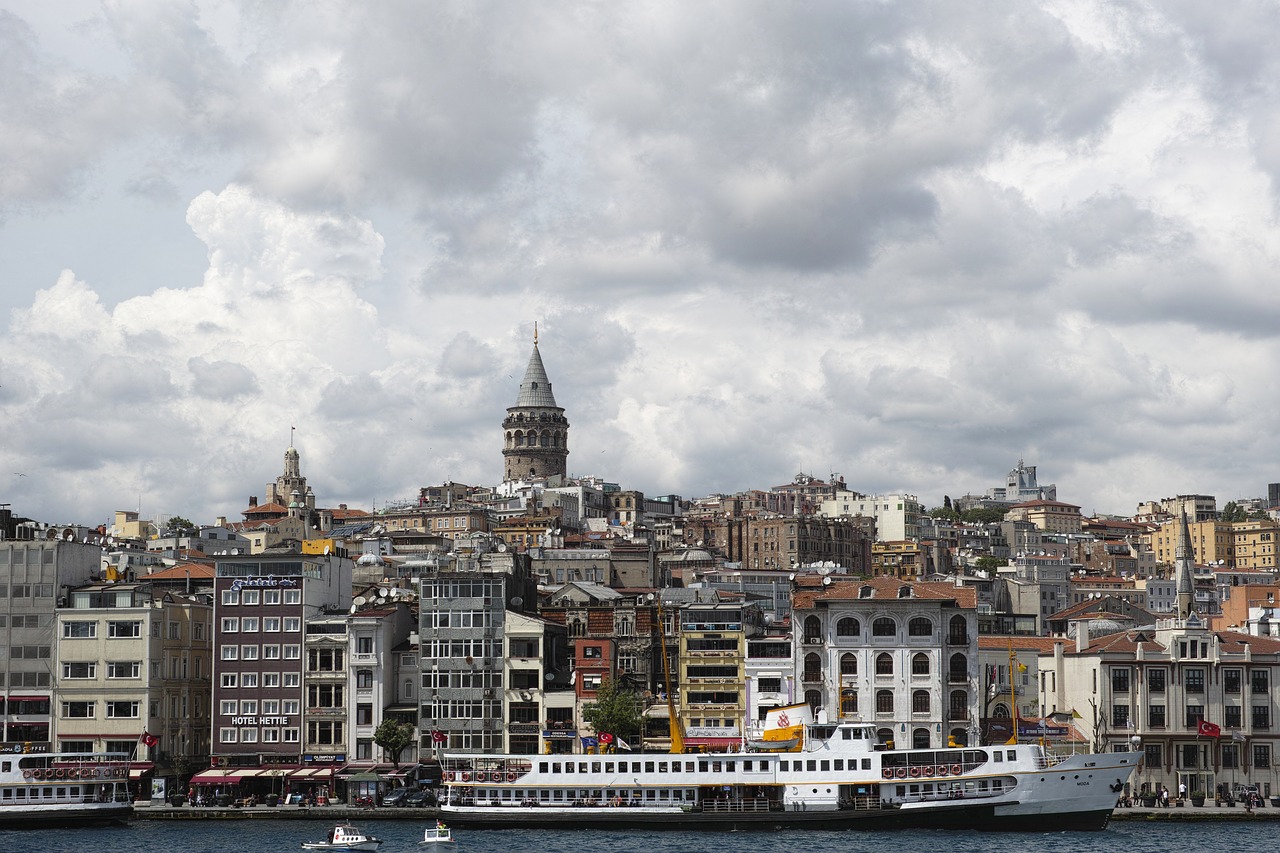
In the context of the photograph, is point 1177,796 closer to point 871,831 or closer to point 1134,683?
point 1134,683

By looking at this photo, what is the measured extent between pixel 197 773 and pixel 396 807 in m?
17.6

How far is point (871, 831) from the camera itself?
8888cm

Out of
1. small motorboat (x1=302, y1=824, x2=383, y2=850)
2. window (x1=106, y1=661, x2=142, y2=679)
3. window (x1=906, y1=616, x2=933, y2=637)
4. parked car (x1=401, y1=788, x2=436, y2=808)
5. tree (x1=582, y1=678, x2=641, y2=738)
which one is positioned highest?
window (x1=906, y1=616, x2=933, y2=637)

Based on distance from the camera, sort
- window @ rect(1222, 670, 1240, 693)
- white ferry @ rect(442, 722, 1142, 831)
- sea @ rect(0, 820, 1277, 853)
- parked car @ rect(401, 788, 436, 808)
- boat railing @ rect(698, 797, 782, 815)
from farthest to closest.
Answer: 1. window @ rect(1222, 670, 1240, 693)
2. parked car @ rect(401, 788, 436, 808)
3. boat railing @ rect(698, 797, 782, 815)
4. white ferry @ rect(442, 722, 1142, 831)
5. sea @ rect(0, 820, 1277, 853)

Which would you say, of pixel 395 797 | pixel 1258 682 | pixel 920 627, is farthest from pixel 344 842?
pixel 1258 682

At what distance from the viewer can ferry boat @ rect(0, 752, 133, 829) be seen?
93.8 metres

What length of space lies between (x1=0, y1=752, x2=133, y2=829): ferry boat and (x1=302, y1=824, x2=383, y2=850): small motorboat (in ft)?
55.2

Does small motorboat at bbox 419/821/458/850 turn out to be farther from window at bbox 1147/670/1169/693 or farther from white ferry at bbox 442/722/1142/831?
window at bbox 1147/670/1169/693

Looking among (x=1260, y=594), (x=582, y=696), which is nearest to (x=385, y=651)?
(x=582, y=696)

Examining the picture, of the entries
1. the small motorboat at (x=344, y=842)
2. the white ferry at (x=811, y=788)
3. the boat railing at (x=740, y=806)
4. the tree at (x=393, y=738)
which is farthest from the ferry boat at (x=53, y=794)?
the boat railing at (x=740, y=806)

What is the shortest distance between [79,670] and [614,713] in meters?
31.0

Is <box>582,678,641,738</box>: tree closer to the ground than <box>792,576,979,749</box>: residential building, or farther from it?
closer to the ground

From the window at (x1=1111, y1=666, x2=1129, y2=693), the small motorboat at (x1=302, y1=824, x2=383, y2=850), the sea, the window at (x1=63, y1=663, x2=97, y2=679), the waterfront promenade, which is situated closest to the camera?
the small motorboat at (x1=302, y1=824, x2=383, y2=850)

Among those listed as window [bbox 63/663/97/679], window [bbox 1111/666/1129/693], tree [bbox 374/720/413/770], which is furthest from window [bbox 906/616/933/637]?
window [bbox 63/663/97/679]
